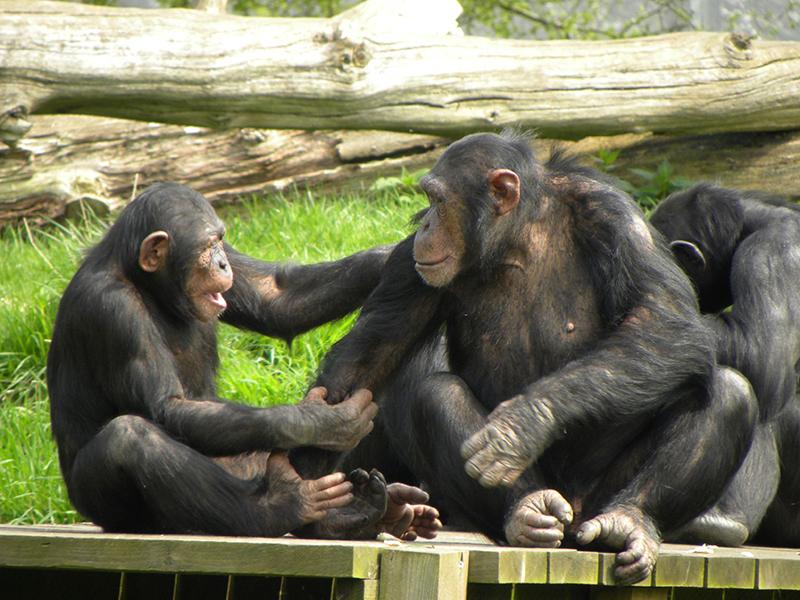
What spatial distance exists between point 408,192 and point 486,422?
214 inches

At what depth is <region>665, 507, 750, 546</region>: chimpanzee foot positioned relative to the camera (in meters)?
5.01

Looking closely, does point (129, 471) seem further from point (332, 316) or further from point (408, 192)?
point (408, 192)

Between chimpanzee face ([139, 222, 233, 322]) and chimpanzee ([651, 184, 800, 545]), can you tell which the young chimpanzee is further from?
chimpanzee ([651, 184, 800, 545])

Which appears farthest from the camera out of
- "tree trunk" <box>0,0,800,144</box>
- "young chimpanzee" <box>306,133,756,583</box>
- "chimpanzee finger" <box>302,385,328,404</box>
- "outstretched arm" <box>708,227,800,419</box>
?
"tree trunk" <box>0,0,800,144</box>

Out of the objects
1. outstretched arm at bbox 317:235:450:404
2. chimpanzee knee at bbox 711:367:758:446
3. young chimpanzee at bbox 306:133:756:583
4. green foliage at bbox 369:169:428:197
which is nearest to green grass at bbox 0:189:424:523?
green foliage at bbox 369:169:428:197

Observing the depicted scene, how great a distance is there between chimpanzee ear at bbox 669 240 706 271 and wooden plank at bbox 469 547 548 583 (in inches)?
96.3

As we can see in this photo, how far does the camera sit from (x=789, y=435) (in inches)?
Result: 223

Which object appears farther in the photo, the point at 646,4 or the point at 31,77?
the point at 646,4

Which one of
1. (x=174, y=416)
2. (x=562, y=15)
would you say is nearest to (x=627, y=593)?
(x=174, y=416)

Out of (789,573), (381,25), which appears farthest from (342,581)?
(381,25)

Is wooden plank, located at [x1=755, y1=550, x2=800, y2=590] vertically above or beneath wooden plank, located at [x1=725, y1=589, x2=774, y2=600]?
above

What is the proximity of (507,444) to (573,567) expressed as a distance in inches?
21.0

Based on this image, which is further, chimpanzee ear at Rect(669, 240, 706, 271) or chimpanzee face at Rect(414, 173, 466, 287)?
chimpanzee ear at Rect(669, 240, 706, 271)

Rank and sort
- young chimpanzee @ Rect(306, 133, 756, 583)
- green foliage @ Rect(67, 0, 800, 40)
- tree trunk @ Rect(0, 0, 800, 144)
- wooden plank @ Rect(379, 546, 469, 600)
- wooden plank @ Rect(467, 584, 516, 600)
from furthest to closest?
green foliage @ Rect(67, 0, 800, 40), tree trunk @ Rect(0, 0, 800, 144), young chimpanzee @ Rect(306, 133, 756, 583), wooden plank @ Rect(467, 584, 516, 600), wooden plank @ Rect(379, 546, 469, 600)
